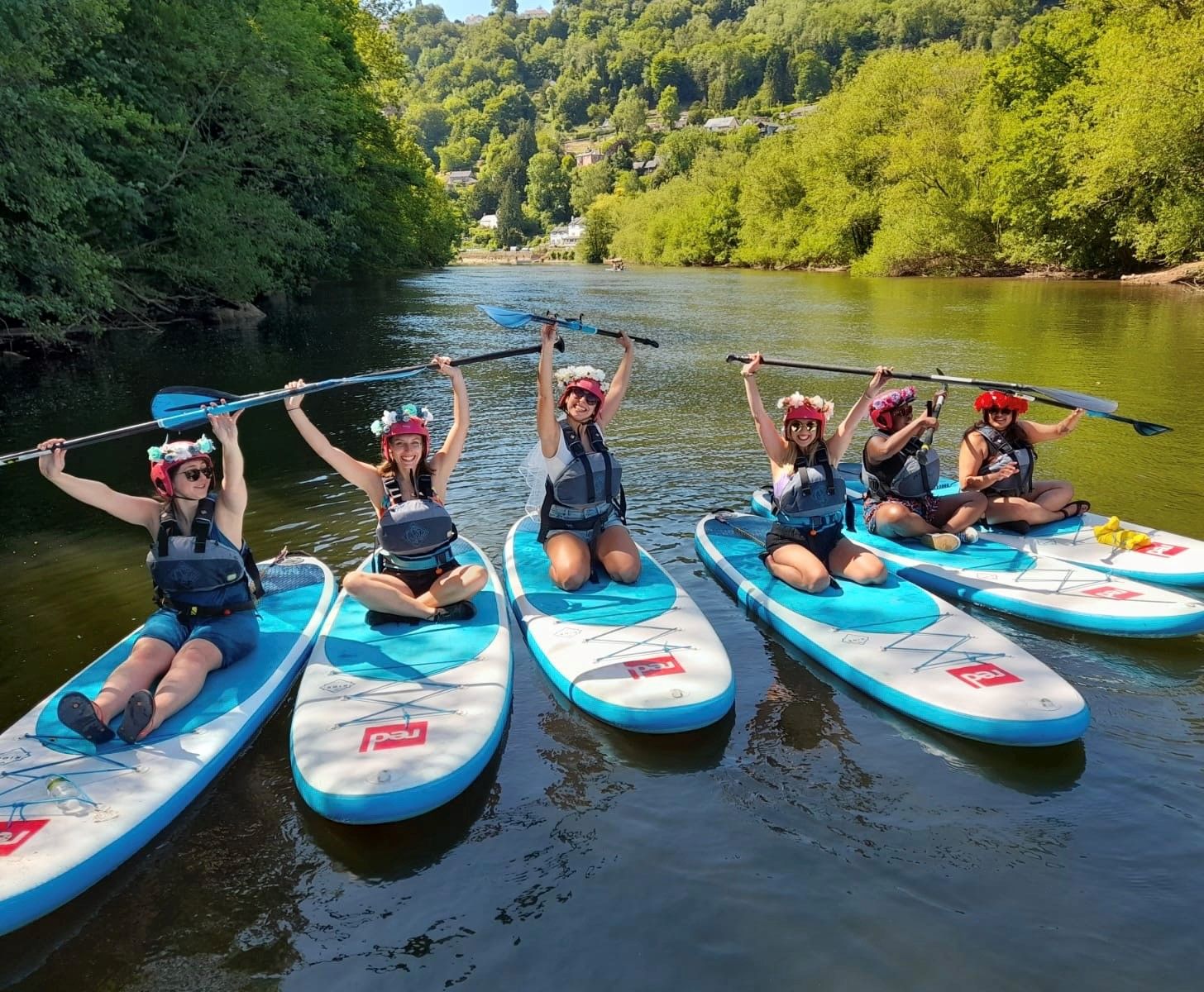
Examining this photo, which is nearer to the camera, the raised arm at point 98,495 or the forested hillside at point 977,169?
the raised arm at point 98,495

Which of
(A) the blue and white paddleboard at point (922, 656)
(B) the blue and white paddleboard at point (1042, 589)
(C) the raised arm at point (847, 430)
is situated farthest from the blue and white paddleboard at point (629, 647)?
(B) the blue and white paddleboard at point (1042, 589)

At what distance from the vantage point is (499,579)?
6.80 meters

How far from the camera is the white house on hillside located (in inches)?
4250

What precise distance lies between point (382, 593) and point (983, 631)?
3.71 metres

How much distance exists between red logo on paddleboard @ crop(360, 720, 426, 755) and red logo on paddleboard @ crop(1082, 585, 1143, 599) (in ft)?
Answer: 14.8

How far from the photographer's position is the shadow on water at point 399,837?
12.8 ft

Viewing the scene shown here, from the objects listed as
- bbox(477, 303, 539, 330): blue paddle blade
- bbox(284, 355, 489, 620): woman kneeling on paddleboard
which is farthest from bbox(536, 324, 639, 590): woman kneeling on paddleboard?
bbox(284, 355, 489, 620): woman kneeling on paddleboard

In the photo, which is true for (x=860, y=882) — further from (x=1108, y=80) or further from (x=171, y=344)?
(x=1108, y=80)

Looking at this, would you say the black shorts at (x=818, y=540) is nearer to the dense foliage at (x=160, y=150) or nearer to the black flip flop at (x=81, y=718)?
the black flip flop at (x=81, y=718)

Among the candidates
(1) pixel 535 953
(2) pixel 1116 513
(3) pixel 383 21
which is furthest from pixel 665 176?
(1) pixel 535 953

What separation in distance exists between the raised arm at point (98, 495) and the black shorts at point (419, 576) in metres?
1.44

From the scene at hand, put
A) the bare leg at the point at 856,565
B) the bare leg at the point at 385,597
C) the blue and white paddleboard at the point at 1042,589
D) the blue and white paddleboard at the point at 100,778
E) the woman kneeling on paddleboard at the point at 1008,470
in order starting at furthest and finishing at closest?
the woman kneeling on paddleboard at the point at 1008,470
the bare leg at the point at 856,565
the blue and white paddleboard at the point at 1042,589
the bare leg at the point at 385,597
the blue and white paddleboard at the point at 100,778

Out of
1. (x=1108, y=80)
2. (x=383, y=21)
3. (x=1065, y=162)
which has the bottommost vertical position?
(x=1065, y=162)

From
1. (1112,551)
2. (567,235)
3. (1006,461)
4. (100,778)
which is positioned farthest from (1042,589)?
(567,235)
